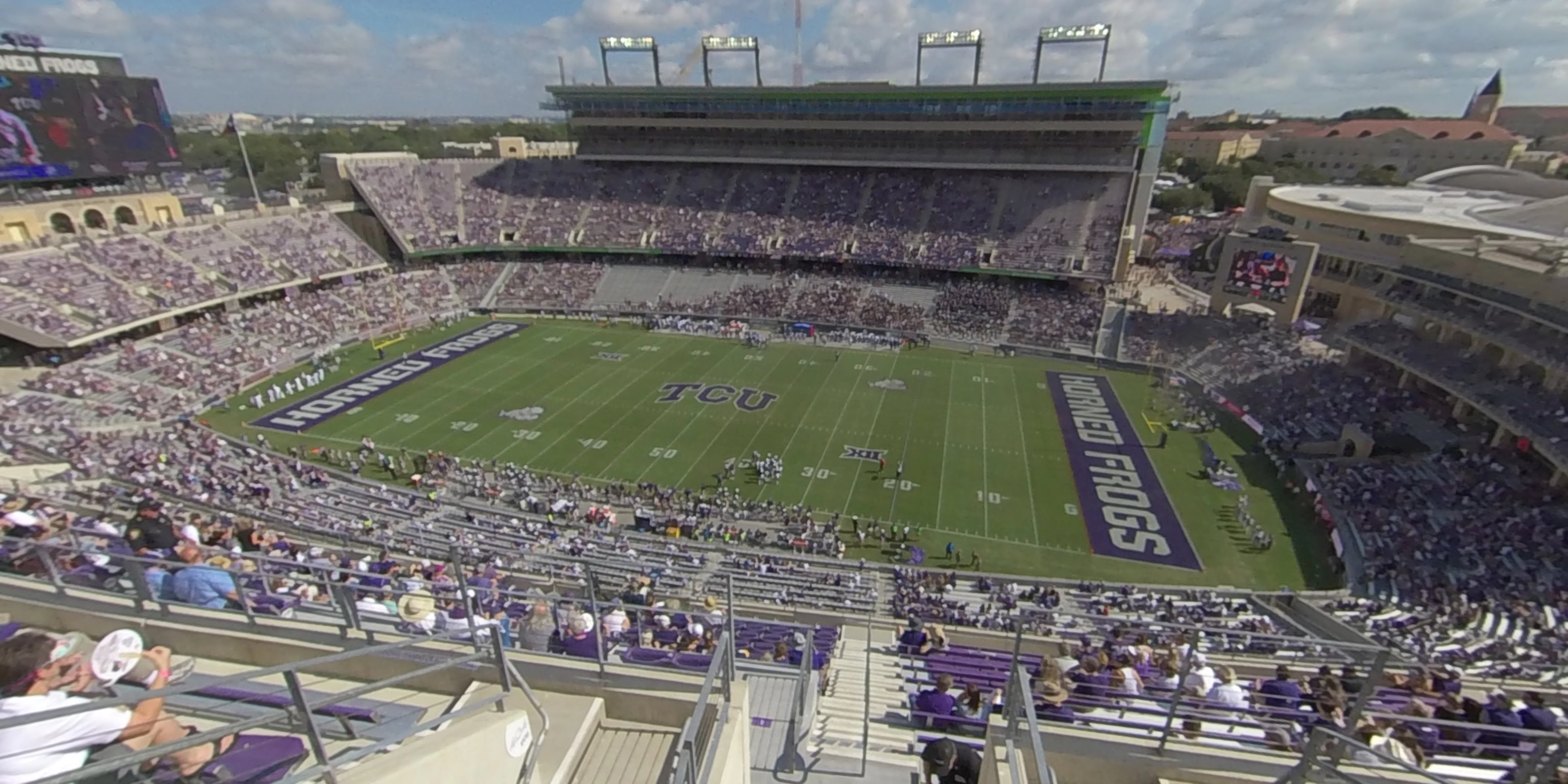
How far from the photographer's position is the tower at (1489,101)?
9575cm

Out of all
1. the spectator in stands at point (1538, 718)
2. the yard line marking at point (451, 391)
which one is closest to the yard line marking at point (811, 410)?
the yard line marking at point (451, 391)

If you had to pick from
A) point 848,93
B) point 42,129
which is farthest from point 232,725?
point 848,93

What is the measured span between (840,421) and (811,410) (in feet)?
5.50

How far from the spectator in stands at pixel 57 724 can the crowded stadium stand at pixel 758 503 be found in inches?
0.8

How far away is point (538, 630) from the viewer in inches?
303

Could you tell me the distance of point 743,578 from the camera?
17.3 metres

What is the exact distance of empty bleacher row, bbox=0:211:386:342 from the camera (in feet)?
100

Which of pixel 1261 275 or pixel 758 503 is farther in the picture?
pixel 1261 275

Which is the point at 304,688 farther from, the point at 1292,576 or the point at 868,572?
the point at 1292,576

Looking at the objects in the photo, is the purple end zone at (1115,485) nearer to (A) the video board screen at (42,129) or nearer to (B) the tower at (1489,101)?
(A) the video board screen at (42,129)

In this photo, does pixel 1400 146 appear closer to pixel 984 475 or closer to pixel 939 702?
pixel 984 475

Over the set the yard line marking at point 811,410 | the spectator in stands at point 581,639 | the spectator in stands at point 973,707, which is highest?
the spectator in stands at point 581,639

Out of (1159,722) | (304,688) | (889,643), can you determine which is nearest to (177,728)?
(304,688)

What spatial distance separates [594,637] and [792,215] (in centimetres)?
4580
